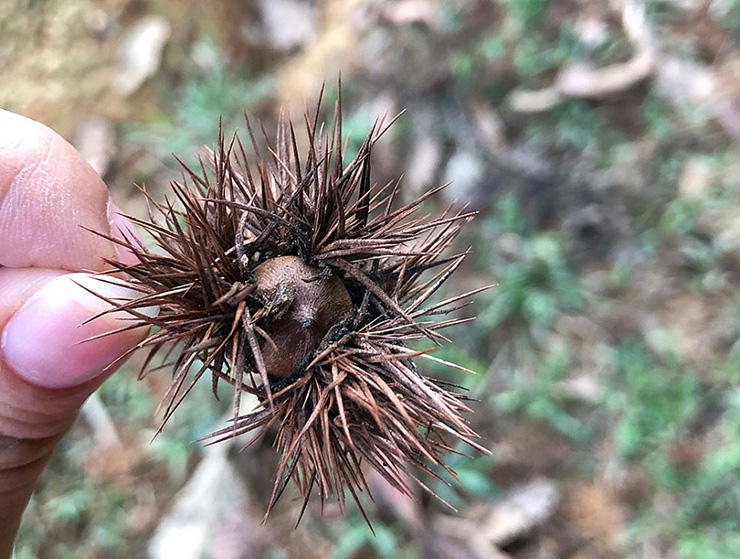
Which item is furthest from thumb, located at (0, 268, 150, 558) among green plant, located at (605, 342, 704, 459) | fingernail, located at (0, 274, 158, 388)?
green plant, located at (605, 342, 704, 459)

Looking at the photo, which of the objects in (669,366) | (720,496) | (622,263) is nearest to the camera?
(720,496)

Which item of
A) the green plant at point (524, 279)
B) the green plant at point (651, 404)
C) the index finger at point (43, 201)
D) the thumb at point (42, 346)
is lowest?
the green plant at point (651, 404)

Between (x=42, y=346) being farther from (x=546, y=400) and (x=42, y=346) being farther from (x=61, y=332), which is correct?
(x=546, y=400)

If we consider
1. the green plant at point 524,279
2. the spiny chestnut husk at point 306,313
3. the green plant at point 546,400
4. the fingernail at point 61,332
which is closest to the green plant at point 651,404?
the green plant at point 546,400

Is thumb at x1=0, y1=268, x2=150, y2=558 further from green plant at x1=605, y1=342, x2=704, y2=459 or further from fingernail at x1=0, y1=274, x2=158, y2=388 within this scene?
green plant at x1=605, y1=342, x2=704, y2=459

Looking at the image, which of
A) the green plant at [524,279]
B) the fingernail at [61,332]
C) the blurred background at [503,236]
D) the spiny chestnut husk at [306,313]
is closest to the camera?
the spiny chestnut husk at [306,313]

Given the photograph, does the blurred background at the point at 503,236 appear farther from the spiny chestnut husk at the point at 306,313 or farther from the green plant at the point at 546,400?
the spiny chestnut husk at the point at 306,313

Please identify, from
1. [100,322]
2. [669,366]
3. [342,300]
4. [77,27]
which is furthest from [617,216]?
[77,27]

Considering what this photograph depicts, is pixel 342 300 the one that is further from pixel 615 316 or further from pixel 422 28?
pixel 422 28
